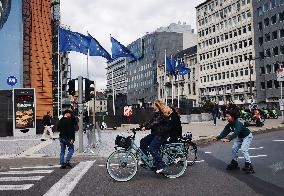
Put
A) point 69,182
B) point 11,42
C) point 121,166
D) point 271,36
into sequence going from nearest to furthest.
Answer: point 69,182
point 121,166
point 11,42
point 271,36

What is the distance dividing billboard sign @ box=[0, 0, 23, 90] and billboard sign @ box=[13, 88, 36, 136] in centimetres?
1536

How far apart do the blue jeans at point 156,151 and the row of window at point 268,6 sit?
2865 inches

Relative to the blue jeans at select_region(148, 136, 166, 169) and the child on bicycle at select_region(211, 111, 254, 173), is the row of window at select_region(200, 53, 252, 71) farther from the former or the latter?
the blue jeans at select_region(148, 136, 166, 169)

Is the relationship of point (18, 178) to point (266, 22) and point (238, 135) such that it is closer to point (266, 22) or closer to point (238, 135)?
point (238, 135)

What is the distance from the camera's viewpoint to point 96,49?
2956 centimetres

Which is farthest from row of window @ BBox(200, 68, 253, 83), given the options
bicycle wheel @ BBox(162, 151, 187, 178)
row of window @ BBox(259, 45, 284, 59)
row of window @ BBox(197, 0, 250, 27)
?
bicycle wheel @ BBox(162, 151, 187, 178)

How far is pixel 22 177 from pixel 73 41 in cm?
1933

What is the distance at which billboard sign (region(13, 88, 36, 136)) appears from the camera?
28844mm

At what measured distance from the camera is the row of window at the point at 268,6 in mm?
77162

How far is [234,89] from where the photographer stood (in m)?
90.9

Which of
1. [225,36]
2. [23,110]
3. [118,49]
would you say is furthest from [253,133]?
[225,36]

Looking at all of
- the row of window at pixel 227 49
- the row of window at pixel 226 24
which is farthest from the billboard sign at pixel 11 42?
the row of window at pixel 226 24

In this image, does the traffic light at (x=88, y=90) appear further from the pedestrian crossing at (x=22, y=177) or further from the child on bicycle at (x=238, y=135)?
the child on bicycle at (x=238, y=135)

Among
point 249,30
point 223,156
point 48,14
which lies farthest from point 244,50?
point 223,156
